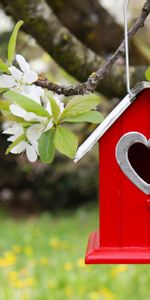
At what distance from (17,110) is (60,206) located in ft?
21.2

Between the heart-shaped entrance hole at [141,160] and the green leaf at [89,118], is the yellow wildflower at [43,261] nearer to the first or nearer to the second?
the heart-shaped entrance hole at [141,160]

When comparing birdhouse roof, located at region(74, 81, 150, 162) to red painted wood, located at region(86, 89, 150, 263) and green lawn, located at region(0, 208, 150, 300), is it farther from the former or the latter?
green lawn, located at region(0, 208, 150, 300)

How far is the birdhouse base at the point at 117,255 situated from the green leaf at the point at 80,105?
0.29m

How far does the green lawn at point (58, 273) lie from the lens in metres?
3.03

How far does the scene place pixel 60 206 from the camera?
7.22m

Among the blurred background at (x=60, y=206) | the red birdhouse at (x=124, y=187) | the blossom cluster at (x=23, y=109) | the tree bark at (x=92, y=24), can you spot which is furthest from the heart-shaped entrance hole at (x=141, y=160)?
the tree bark at (x=92, y=24)

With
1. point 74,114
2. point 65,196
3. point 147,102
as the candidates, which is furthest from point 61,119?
point 65,196

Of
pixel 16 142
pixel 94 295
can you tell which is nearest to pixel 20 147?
pixel 16 142

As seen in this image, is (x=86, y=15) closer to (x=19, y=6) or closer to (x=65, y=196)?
(x=19, y=6)

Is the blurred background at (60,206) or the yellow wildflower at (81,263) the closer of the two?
the blurred background at (60,206)

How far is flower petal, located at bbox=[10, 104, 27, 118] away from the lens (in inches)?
31.5

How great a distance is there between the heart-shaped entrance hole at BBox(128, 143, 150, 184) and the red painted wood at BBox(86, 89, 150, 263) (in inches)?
3.6

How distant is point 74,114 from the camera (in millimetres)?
818

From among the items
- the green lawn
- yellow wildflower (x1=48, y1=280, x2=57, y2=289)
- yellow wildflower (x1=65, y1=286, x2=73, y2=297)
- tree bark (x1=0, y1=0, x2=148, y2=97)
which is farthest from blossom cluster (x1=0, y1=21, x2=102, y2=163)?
yellow wildflower (x1=48, y1=280, x2=57, y2=289)
